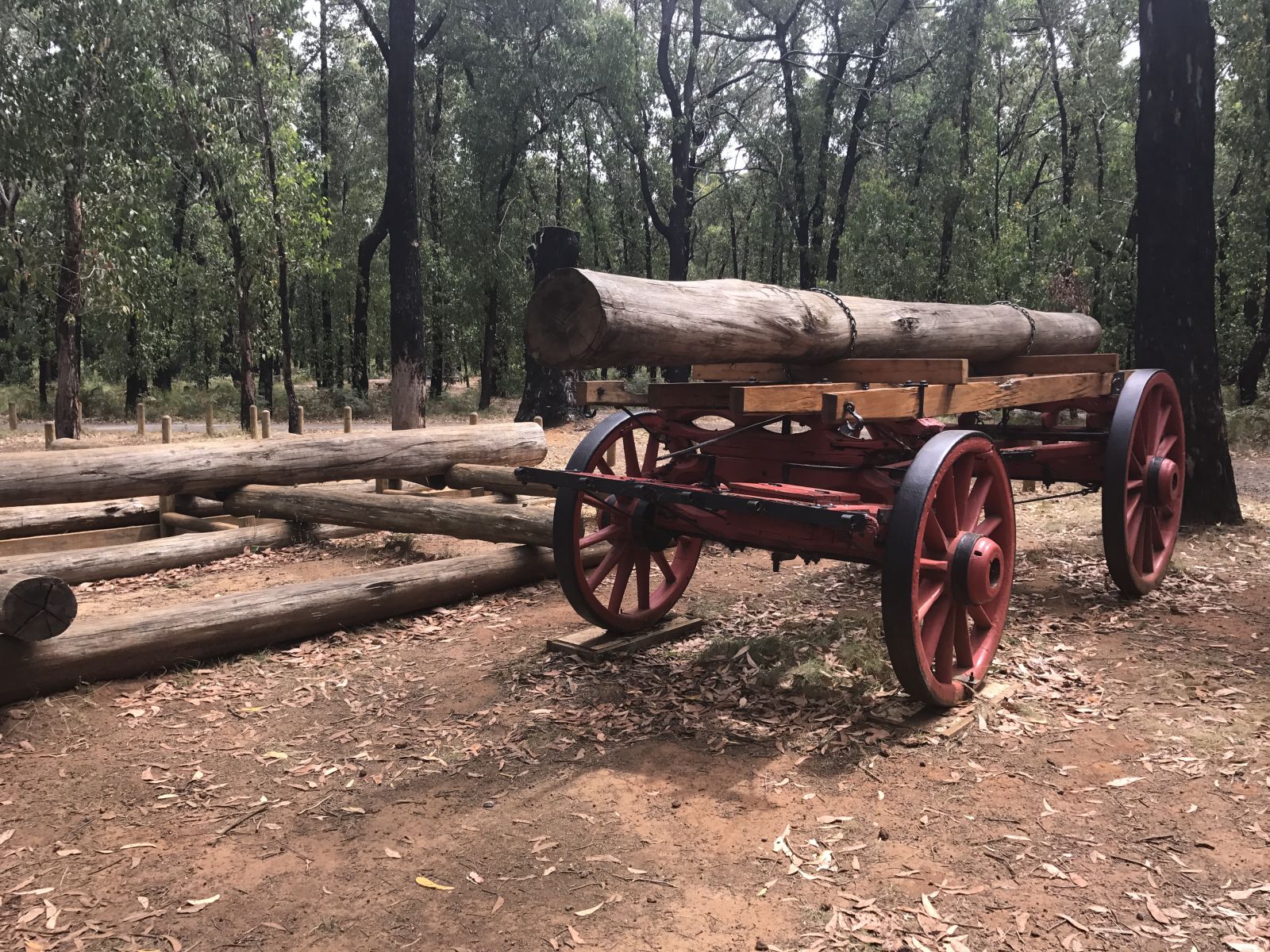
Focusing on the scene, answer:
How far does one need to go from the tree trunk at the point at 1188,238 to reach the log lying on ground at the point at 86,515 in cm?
897

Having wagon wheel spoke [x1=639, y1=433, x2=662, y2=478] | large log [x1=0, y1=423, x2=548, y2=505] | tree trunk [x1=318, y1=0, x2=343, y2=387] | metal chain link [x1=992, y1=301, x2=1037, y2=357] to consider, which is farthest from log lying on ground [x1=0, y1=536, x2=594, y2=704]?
tree trunk [x1=318, y1=0, x2=343, y2=387]

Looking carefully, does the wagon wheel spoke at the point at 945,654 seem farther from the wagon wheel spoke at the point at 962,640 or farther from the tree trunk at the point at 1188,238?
the tree trunk at the point at 1188,238

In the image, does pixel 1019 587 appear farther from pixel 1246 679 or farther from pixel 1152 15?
pixel 1152 15

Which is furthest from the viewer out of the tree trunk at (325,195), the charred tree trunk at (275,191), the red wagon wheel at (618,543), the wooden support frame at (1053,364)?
the tree trunk at (325,195)

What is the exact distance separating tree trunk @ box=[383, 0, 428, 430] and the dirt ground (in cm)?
929

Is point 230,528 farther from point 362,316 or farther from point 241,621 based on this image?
point 362,316

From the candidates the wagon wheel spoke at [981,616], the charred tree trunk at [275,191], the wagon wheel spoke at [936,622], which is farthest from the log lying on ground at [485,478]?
the charred tree trunk at [275,191]

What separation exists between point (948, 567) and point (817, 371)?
1.38m

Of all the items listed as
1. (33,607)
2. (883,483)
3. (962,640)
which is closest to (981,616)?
(962,640)

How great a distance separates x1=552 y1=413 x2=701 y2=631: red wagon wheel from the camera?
5209mm

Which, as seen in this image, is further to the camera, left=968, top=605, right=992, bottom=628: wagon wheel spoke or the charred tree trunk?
the charred tree trunk

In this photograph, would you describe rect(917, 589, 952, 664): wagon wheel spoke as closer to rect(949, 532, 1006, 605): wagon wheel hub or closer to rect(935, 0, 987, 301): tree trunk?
rect(949, 532, 1006, 605): wagon wheel hub

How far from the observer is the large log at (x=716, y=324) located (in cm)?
379

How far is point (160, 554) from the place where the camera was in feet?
25.4
